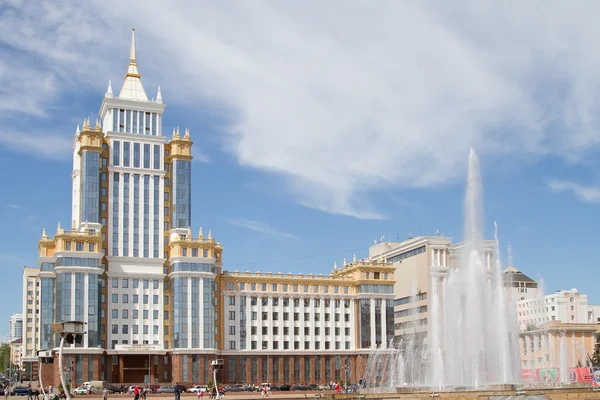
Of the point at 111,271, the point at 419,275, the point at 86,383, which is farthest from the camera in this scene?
the point at 419,275

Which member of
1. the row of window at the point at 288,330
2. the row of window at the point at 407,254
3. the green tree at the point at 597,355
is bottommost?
the green tree at the point at 597,355

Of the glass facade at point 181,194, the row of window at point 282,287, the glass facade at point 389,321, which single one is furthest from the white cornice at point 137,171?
the glass facade at point 389,321

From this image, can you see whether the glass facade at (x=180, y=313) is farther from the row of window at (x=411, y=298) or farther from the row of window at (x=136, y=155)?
the row of window at (x=411, y=298)

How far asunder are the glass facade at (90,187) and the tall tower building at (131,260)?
0.46 feet

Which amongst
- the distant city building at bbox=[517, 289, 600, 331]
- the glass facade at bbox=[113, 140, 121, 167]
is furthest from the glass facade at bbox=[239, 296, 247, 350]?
the distant city building at bbox=[517, 289, 600, 331]

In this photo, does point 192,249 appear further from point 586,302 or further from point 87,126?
point 586,302

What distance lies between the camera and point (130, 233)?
117 m

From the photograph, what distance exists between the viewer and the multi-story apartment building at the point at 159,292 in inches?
4382

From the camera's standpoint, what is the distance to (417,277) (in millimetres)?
152625

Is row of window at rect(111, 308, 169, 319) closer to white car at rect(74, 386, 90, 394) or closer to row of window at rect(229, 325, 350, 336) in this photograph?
row of window at rect(229, 325, 350, 336)

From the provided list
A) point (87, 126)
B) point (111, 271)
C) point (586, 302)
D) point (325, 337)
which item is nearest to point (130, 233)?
point (111, 271)

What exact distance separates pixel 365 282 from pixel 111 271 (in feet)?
132

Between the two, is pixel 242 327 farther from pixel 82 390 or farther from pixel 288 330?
pixel 82 390

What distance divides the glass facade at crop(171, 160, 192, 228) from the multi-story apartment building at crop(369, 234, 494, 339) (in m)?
46.3
